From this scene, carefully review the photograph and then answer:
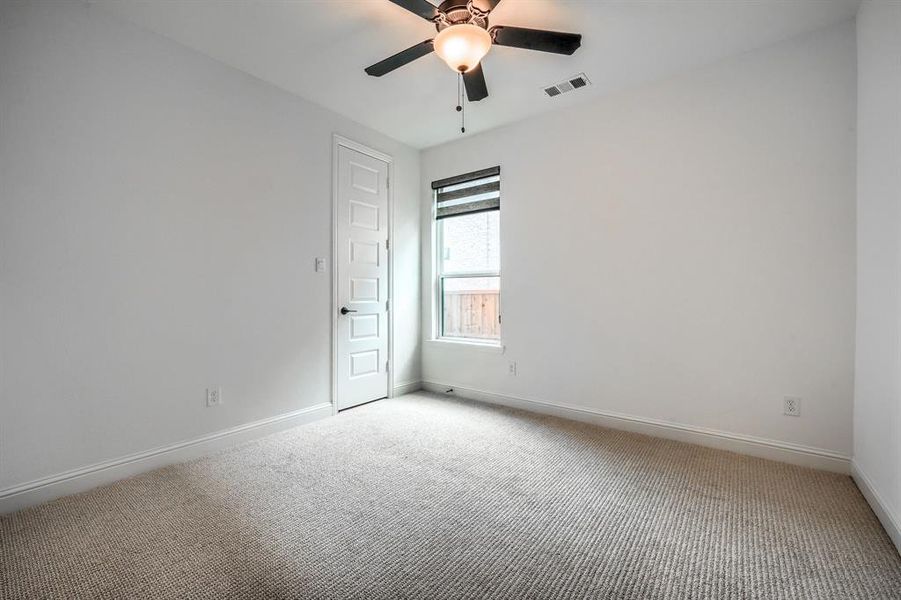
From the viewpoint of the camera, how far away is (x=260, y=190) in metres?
3.01

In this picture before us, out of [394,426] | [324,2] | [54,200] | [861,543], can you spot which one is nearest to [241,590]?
[394,426]

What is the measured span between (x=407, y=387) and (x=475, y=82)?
2958 millimetres

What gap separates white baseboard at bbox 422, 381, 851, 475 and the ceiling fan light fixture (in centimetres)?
267

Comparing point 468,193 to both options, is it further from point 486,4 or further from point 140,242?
point 140,242

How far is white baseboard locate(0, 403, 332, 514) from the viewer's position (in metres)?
2.01

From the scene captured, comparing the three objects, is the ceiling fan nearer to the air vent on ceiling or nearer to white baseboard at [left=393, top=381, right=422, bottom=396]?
the air vent on ceiling

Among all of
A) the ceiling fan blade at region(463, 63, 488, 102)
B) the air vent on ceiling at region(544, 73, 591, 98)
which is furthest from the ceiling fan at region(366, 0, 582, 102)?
the air vent on ceiling at region(544, 73, 591, 98)

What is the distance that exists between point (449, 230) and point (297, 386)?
7.15 ft

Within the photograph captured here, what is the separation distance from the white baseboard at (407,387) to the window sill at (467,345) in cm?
46

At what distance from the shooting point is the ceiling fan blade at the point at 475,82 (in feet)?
7.79

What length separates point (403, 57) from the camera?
2.29 metres

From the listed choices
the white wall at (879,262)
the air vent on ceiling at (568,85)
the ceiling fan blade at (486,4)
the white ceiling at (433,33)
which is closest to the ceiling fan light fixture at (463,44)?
the ceiling fan blade at (486,4)

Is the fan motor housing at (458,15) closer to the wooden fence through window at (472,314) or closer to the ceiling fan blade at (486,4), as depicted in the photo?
the ceiling fan blade at (486,4)

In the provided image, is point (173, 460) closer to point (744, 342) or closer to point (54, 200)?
point (54, 200)
